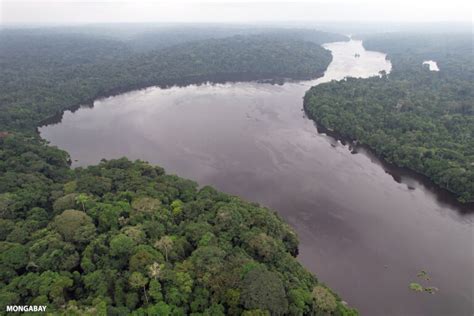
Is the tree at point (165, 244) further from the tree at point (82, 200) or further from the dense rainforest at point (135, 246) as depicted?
the tree at point (82, 200)

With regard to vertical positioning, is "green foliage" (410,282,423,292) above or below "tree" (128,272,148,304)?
below

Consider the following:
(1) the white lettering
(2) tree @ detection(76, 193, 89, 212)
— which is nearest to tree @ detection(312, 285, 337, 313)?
(1) the white lettering

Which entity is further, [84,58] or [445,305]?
[84,58]

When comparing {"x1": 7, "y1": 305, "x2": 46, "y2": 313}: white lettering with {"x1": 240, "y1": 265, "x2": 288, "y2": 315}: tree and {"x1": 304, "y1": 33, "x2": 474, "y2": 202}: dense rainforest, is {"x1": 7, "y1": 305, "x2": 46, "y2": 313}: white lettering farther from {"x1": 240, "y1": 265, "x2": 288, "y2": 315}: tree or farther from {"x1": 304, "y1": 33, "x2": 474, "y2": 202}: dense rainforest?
{"x1": 304, "y1": 33, "x2": 474, "y2": 202}: dense rainforest

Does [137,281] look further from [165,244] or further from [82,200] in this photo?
[82,200]

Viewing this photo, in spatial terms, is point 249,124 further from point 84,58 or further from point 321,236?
point 84,58

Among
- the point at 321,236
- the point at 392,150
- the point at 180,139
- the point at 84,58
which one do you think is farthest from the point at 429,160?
the point at 84,58
